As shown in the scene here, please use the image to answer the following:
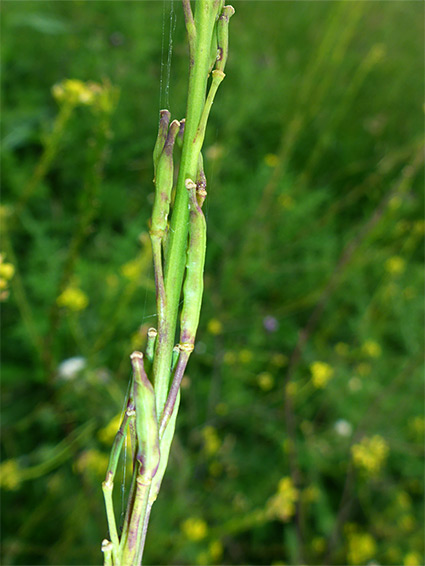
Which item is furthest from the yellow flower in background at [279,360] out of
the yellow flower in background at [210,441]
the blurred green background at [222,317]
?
the yellow flower in background at [210,441]

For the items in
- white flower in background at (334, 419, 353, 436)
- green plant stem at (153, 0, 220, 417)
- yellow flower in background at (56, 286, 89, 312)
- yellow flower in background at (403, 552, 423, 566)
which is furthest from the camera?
white flower in background at (334, 419, 353, 436)

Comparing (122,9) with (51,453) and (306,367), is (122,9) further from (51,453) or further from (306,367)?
(51,453)

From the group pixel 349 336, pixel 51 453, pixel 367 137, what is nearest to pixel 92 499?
pixel 51 453

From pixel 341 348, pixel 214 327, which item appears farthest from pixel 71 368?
pixel 341 348

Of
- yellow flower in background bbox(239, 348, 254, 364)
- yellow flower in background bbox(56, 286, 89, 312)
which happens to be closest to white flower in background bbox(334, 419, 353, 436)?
yellow flower in background bbox(239, 348, 254, 364)

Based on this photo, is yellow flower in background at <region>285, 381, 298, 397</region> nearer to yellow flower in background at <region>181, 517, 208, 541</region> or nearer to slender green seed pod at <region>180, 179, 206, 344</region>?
yellow flower in background at <region>181, 517, 208, 541</region>

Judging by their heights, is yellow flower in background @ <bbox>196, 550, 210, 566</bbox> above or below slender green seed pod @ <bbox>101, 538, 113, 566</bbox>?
above
